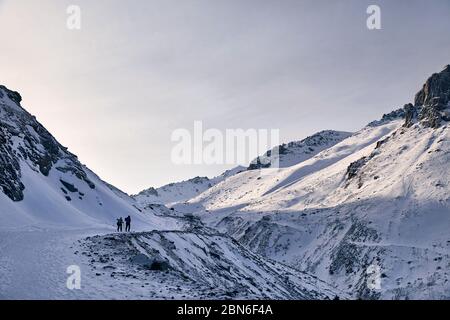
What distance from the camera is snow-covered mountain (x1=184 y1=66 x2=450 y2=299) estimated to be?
2532 inches

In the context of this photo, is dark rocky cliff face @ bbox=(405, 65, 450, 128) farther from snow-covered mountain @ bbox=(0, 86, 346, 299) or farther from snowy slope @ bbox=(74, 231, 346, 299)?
snow-covered mountain @ bbox=(0, 86, 346, 299)

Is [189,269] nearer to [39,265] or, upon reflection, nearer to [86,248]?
[86,248]

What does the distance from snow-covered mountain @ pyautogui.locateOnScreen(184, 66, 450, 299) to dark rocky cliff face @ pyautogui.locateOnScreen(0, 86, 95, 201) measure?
141 ft

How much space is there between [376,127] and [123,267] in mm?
171635

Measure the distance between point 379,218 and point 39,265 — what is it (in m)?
67.1

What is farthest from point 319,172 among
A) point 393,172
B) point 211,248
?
point 211,248

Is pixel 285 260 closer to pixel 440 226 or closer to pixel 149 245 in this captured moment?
pixel 440 226

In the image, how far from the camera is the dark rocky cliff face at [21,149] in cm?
4156

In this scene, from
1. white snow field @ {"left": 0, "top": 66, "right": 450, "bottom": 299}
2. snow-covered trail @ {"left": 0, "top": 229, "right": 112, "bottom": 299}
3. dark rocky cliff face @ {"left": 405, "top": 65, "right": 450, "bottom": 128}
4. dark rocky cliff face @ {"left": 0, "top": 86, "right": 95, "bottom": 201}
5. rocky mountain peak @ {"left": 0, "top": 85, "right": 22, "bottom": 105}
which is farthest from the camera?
dark rocky cliff face @ {"left": 405, "top": 65, "right": 450, "bottom": 128}

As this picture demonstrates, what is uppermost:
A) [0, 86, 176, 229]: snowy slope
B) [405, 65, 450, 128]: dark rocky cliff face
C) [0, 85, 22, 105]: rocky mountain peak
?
[405, 65, 450, 128]: dark rocky cliff face

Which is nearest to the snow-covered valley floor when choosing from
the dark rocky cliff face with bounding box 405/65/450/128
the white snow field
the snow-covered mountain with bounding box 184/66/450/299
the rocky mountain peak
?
the white snow field

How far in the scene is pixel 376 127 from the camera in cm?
18188

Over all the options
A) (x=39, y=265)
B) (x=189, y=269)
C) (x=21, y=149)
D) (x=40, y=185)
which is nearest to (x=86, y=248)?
(x=39, y=265)

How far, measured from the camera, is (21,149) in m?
50.0
